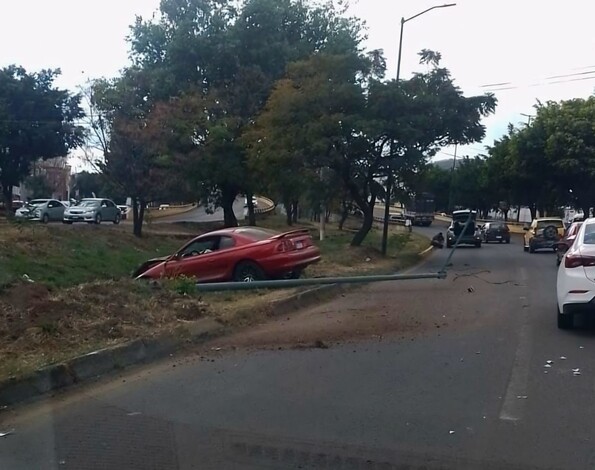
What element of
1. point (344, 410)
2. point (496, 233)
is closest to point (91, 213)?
point (496, 233)

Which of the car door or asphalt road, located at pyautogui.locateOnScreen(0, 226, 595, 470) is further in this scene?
the car door

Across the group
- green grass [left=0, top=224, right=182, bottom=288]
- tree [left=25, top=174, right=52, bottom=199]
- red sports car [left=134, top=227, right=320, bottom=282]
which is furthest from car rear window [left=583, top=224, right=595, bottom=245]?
tree [left=25, top=174, right=52, bottom=199]

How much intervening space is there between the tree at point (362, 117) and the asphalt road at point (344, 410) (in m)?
19.6

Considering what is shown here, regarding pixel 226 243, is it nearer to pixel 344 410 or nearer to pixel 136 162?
pixel 344 410

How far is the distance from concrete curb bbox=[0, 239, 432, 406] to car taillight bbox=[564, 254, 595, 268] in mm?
5008

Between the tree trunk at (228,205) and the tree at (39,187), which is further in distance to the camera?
the tree at (39,187)

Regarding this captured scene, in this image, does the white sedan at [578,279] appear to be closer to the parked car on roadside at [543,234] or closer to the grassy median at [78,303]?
the grassy median at [78,303]

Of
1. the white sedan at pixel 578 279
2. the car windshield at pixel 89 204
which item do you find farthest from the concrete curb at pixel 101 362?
the car windshield at pixel 89 204

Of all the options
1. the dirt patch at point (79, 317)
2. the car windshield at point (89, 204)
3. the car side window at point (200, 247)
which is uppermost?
the car windshield at point (89, 204)

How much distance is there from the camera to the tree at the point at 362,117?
3241 centimetres

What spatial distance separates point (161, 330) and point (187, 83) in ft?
110

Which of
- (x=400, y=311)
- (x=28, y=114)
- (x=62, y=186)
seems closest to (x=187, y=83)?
(x=28, y=114)

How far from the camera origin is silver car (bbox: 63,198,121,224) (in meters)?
44.9

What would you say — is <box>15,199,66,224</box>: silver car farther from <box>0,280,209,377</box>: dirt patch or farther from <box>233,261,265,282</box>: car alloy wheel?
<box>0,280,209,377</box>: dirt patch
